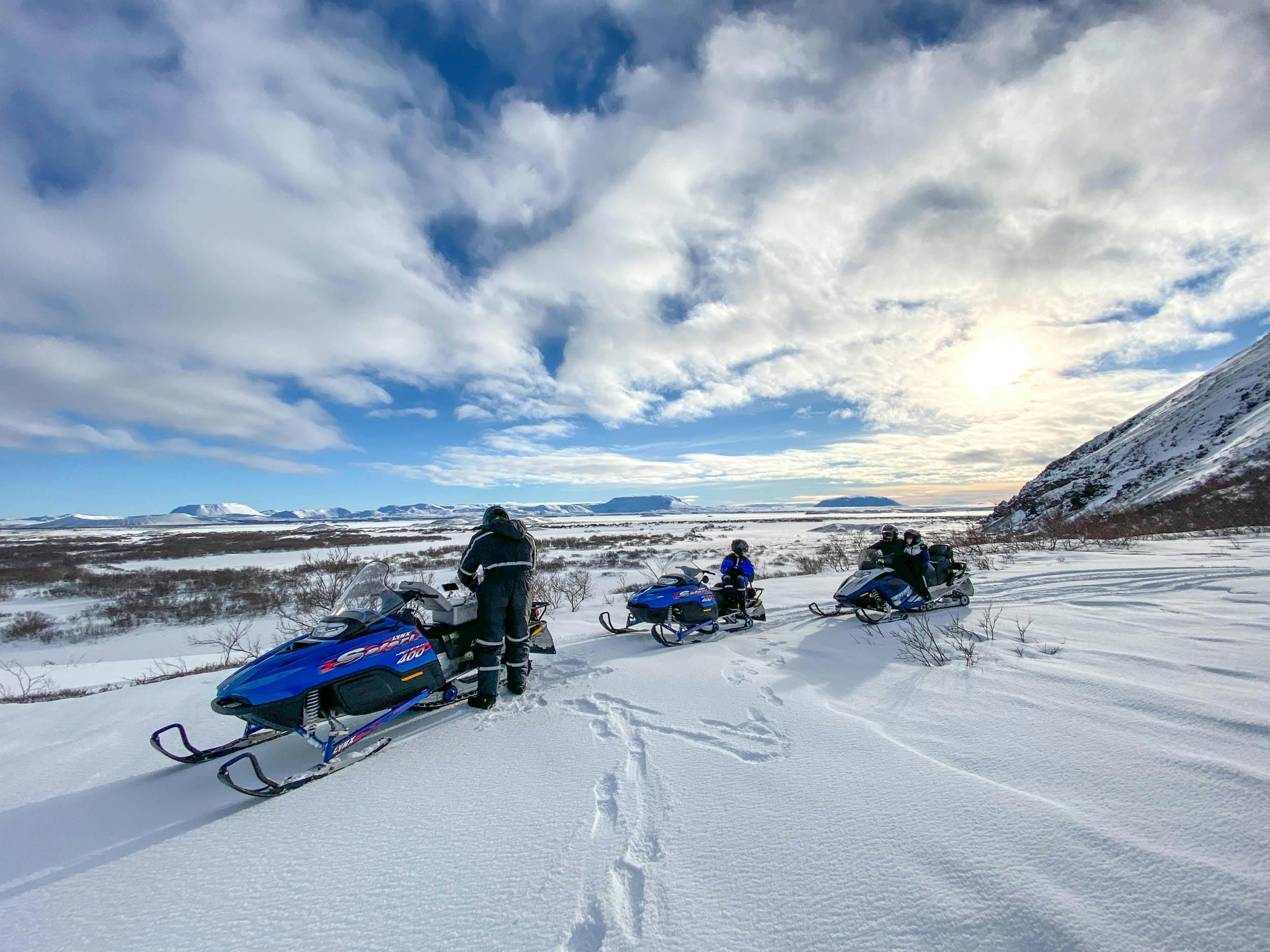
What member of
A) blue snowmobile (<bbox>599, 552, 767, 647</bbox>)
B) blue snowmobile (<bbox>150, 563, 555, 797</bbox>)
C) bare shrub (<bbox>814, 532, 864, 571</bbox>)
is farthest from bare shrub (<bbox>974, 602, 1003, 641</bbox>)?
blue snowmobile (<bbox>150, 563, 555, 797</bbox>)

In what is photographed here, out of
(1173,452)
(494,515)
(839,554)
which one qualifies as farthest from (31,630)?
(1173,452)

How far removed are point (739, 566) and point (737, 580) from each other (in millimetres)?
225

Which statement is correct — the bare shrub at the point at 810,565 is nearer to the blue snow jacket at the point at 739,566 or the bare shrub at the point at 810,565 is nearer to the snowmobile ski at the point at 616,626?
the blue snow jacket at the point at 739,566

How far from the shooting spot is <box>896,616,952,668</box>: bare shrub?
4672 millimetres

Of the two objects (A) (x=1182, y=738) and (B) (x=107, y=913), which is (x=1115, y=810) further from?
(B) (x=107, y=913)

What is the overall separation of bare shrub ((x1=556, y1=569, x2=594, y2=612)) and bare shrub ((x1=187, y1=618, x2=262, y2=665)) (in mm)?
6032

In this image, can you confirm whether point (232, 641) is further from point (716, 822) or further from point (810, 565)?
point (810, 565)

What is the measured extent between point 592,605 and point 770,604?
4.31 metres

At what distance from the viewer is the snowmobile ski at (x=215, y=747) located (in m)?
3.27

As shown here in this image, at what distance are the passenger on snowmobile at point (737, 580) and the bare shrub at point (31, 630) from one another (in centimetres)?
1643

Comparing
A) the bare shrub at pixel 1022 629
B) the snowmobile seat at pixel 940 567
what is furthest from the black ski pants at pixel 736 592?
the bare shrub at pixel 1022 629

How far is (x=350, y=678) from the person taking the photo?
3547 mm

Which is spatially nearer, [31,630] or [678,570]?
[678,570]

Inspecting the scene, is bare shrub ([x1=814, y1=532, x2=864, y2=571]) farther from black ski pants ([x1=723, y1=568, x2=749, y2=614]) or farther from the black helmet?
the black helmet
